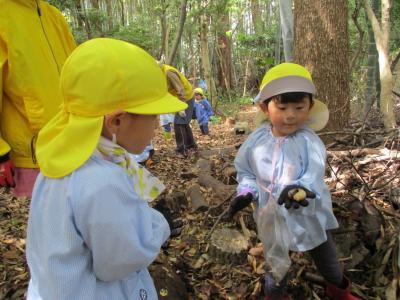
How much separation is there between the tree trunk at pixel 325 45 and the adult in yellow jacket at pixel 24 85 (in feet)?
7.95

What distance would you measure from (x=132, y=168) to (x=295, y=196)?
3.26ft

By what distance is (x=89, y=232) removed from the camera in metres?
1.20

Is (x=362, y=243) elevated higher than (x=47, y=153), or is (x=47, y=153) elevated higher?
(x=47, y=153)

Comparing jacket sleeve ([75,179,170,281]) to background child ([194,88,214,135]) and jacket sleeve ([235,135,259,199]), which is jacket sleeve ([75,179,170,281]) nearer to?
jacket sleeve ([235,135,259,199])

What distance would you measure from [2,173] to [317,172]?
1794mm

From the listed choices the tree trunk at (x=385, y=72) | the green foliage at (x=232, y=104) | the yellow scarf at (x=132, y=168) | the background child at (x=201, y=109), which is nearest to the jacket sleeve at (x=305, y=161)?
the yellow scarf at (x=132, y=168)

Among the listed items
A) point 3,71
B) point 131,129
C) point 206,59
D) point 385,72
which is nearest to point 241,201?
point 131,129

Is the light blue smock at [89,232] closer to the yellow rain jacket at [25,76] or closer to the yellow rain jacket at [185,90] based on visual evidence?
the yellow rain jacket at [25,76]

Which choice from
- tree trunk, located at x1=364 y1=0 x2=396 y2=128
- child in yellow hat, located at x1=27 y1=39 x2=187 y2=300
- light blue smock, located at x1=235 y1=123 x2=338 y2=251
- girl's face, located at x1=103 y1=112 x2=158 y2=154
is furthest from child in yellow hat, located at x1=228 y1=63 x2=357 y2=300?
tree trunk, located at x1=364 y1=0 x2=396 y2=128

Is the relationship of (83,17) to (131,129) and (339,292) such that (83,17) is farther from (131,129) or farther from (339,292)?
(131,129)

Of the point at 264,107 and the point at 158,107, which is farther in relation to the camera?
the point at 264,107

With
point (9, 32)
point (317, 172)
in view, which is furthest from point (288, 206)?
point (9, 32)

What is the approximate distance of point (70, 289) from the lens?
4.08ft

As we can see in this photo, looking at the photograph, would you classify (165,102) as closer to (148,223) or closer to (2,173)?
(148,223)
